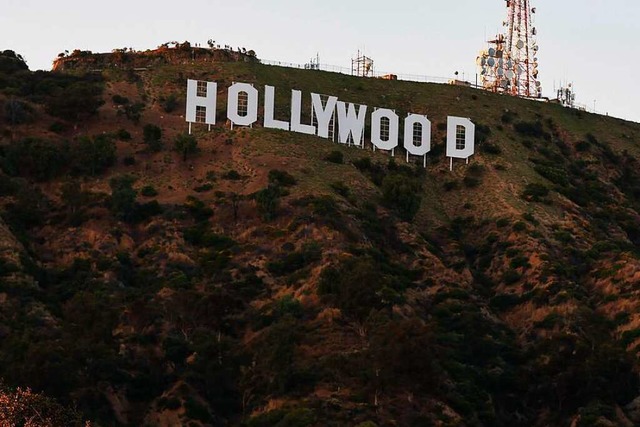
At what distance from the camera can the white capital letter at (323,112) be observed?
136 meters

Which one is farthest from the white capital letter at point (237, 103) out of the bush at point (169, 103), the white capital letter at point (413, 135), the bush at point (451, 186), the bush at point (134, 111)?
the bush at point (451, 186)

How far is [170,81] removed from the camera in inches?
5699

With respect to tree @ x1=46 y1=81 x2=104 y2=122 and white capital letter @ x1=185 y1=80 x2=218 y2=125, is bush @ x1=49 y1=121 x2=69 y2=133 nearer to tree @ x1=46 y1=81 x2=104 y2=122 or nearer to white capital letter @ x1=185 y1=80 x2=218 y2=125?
tree @ x1=46 y1=81 x2=104 y2=122

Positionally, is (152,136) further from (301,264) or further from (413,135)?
(413,135)

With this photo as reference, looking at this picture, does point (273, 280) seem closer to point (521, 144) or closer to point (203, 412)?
point (203, 412)

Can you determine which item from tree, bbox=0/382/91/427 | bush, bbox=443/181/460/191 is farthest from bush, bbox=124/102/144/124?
tree, bbox=0/382/91/427

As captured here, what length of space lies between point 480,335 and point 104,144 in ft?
135

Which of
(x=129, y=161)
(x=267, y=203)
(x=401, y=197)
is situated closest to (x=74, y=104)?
(x=129, y=161)

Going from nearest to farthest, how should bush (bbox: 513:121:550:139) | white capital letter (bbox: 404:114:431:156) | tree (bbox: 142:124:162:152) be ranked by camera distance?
tree (bbox: 142:124:162:152) → white capital letter (bbox: 404:114:431:156) → bush (bbox: 513:121:550:139)

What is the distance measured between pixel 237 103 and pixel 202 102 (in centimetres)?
351

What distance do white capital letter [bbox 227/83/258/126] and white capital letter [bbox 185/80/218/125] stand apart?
68.3 inches

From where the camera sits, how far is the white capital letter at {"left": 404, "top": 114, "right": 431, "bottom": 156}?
140 m

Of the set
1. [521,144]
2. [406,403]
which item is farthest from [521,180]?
[406,403]

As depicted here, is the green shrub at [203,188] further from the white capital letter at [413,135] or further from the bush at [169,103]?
the white capital letter at [413,135]
